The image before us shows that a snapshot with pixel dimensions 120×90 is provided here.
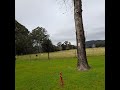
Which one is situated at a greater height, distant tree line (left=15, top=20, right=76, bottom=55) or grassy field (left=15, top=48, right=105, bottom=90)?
distant tree line (left=15, top=20, right=76, bottom=55)

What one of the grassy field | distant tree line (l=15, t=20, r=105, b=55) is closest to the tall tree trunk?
the grassy field

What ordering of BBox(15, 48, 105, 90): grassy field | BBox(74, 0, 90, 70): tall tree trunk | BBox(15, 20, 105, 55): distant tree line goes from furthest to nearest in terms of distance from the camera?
BBox(15, 20, 105, 55): distant tree line → BBox(74, 0, 90, 70): tall tree trunk → BBox(15, 48, 105, 90): grassy field

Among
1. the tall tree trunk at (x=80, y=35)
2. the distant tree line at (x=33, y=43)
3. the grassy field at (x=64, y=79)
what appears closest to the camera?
the grassy field at (x=64, y=79)

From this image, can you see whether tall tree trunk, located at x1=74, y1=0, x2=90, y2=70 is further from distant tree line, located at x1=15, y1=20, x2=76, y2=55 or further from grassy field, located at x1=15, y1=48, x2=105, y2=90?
distant tree line, located at x1=15, y1=20, x2=76, y2=55

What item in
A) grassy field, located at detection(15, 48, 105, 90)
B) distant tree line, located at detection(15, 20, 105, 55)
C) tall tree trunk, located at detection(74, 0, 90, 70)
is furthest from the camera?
distant tree line, located at detection(15, 20, 105, 55)

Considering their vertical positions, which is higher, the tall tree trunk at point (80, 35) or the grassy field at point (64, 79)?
the tall tree trunk at point (80, 35)

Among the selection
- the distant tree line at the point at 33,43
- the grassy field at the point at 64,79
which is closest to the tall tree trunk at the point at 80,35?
the grassy field at the point at 64,79

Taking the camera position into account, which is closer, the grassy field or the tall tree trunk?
the grassy field

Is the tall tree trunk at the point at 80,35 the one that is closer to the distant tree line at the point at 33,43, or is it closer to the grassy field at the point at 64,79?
the grassy field at the point at 64,79
